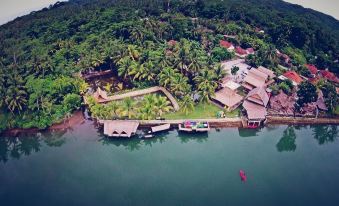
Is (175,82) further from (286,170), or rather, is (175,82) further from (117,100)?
(286,170)

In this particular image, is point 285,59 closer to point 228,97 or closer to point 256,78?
point 256,78

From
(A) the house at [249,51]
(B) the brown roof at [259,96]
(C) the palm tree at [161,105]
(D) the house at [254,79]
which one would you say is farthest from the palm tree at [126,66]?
(A) the house at [249,51]

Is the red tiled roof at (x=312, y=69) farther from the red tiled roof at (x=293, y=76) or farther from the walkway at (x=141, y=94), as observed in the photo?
the walkway at (x=141, y=94)

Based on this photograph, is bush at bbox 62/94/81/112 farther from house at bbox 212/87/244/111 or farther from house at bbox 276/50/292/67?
house at bbox 276/50/292/67

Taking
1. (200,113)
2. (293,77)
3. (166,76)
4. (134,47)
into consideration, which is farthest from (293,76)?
(134,47)

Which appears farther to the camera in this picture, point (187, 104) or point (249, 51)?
point (249, 51)

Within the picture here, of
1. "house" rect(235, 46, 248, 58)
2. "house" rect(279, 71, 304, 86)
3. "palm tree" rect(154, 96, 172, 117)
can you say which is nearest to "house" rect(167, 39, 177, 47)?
"house" rect(235, 46, 248, 58)
